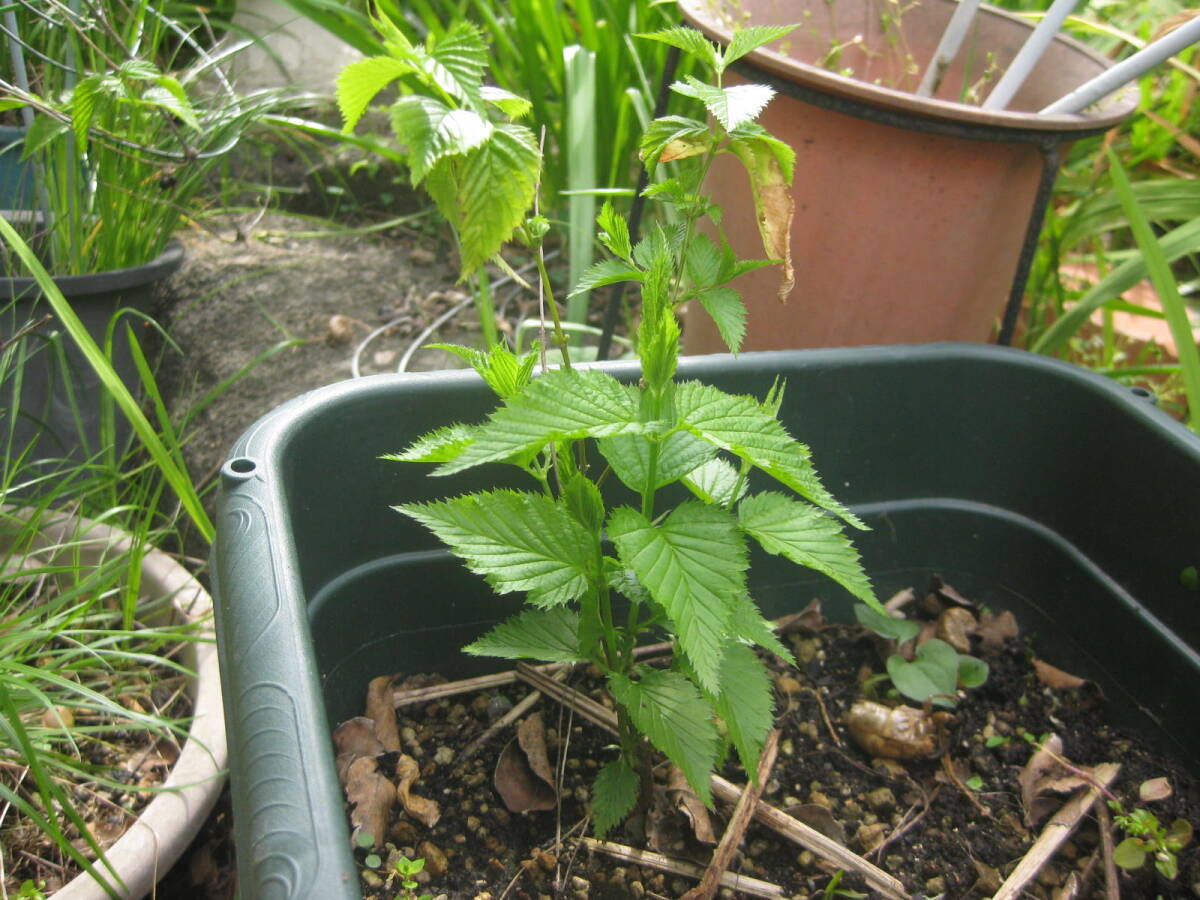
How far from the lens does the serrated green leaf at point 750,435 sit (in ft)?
1.98

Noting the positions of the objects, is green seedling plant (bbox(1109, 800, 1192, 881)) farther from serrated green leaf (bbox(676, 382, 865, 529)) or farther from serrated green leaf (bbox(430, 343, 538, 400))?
serrated green leaf (bbox(430, 343, 538, 400))

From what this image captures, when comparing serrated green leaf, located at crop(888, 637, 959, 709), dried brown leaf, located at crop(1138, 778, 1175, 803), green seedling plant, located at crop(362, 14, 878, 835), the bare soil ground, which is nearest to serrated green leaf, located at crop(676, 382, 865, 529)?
green seedling plant, located at crop(362, 14, 878, 835)

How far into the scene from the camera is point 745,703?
2.35 feet

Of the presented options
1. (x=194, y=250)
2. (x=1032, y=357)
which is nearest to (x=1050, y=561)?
(x=1032, y=357)

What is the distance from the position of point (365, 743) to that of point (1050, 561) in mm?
762

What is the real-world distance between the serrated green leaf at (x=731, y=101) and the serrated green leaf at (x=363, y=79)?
174 millimetres

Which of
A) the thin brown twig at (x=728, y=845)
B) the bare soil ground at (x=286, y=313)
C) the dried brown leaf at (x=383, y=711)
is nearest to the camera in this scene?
the thin brown twig at (x=728, y=845)

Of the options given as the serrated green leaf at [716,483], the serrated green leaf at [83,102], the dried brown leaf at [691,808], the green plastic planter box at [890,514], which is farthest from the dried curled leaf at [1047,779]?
the serrated green leaf at [83,102]

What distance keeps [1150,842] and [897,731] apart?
0.23m

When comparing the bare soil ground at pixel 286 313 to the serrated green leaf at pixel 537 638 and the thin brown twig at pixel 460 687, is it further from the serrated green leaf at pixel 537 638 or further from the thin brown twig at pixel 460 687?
the serrated green leaf at pixel 537 638

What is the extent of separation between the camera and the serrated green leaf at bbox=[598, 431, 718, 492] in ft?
2.27

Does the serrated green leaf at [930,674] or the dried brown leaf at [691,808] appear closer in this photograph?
the dried brown leaf at [691,808]

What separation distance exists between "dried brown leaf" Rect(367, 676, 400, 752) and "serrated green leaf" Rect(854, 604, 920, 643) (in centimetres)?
51

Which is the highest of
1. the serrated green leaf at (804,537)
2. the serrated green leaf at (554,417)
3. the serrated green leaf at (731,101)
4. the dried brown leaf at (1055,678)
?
the serrated green leaf at (731,101)
